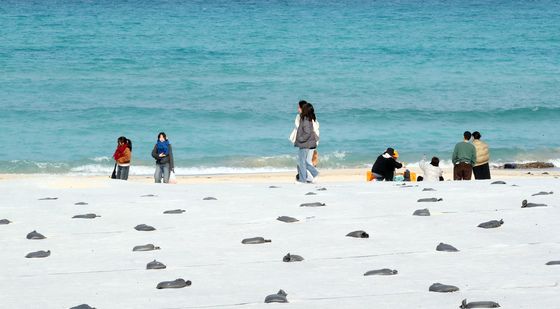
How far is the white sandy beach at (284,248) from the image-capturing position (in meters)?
7.92

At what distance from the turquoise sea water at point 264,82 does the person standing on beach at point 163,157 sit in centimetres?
962

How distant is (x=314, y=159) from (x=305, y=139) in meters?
1.42

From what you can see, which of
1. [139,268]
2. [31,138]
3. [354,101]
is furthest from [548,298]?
[354,101]

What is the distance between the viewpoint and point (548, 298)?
24.5ft

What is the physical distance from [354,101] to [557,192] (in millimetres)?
33951

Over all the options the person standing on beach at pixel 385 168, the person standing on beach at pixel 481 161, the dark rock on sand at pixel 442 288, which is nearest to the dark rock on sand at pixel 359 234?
the dark rock on sand at pixel 442 288

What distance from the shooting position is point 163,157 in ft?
68.0

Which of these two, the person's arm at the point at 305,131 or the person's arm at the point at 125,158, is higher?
the person's arm at the point at 305,131

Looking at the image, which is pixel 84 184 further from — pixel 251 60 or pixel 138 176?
pixel 251 60

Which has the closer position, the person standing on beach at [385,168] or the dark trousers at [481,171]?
the person standing on beach at [385,168]

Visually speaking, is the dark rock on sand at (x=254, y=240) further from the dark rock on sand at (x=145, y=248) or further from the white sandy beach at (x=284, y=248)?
the dark rock on sand at (x=145, y=248)

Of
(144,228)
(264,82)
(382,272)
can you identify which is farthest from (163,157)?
(264,82)

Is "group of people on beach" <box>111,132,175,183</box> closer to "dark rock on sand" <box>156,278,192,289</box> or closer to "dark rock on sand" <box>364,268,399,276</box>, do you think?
"dark rock on sand" <box>364,268,399,276</box>

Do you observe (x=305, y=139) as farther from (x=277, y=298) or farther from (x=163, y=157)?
(x=277, y=298)
